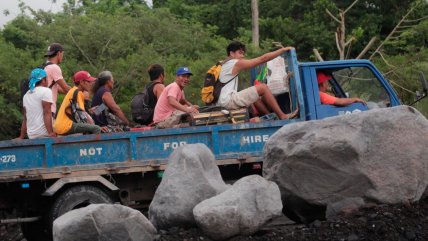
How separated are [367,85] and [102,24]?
10863 mm

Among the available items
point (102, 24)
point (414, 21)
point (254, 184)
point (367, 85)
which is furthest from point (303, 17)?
point (254, 184)

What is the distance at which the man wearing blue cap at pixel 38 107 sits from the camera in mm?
9969

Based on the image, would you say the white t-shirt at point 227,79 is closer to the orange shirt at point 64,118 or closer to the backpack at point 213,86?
the backpack at point 213,86

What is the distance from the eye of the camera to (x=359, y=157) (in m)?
8.08

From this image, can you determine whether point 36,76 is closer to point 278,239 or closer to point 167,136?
point 167,136

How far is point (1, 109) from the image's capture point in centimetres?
1664

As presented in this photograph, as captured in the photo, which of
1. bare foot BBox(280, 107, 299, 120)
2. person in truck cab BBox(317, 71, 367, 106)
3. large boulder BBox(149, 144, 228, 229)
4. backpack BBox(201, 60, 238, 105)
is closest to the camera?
large boulder BBox(149, 144, 228, 229)

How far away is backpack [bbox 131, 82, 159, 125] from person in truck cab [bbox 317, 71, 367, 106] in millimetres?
2084

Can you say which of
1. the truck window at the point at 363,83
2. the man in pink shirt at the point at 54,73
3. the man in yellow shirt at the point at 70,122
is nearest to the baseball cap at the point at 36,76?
the man in yellow shirt at the point at 70,122

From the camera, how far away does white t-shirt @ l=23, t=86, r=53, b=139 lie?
9977 mm

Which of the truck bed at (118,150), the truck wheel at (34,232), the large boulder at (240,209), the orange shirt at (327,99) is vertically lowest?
the truck wheel at (34,232)

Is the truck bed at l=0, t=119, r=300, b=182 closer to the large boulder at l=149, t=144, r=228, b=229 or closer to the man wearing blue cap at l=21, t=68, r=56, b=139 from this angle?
the man wearing blue cap at l=21, t=68, r=56, b=139

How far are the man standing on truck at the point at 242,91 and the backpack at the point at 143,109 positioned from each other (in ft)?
2.95

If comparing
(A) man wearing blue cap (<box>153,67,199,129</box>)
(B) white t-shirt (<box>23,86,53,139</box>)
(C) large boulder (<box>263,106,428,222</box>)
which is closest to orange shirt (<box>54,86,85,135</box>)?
(B) white t-shirt (<box>23,86,53,139</box>)
